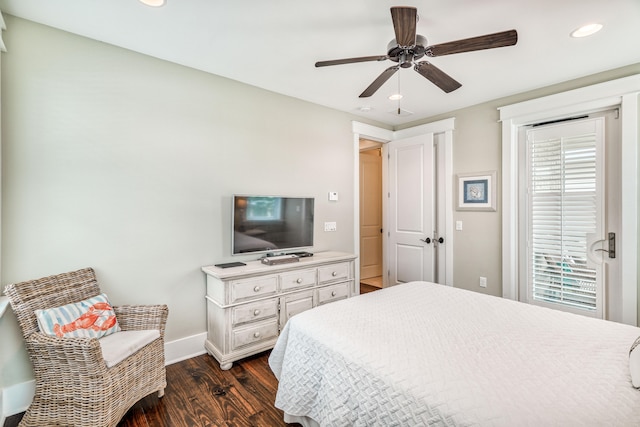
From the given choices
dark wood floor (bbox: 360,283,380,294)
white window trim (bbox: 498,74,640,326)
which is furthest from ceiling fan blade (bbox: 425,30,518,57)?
dark wood floor (bbox: 360,283,380,294)

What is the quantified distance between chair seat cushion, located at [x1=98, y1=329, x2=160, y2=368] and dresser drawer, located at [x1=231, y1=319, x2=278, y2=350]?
2.15ft

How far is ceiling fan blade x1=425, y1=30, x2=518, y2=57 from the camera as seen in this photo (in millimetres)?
1635

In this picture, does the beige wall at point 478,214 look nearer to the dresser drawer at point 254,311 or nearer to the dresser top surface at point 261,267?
the dresser top surface at point 261,267

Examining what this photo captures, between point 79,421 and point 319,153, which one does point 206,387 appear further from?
point 319,153

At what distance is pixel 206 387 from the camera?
2.23 meters

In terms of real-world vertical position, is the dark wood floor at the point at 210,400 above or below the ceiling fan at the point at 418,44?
below

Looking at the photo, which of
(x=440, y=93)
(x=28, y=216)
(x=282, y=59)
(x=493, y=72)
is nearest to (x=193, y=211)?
(x=28, y=216)

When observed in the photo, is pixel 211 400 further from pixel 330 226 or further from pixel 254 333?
pixel 330 226

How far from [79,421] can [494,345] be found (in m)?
2.25

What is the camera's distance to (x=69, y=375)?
1.65 metres

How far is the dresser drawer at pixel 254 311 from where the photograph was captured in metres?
2.52

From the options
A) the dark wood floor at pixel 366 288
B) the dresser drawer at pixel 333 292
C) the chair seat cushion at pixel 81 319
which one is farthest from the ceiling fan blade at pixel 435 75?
the dark wood floor at pixel 366 288

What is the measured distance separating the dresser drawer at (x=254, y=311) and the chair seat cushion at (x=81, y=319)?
2.74ft

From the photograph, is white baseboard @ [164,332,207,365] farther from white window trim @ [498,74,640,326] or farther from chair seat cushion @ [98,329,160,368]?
white window trim @ [498,74,640,326]
